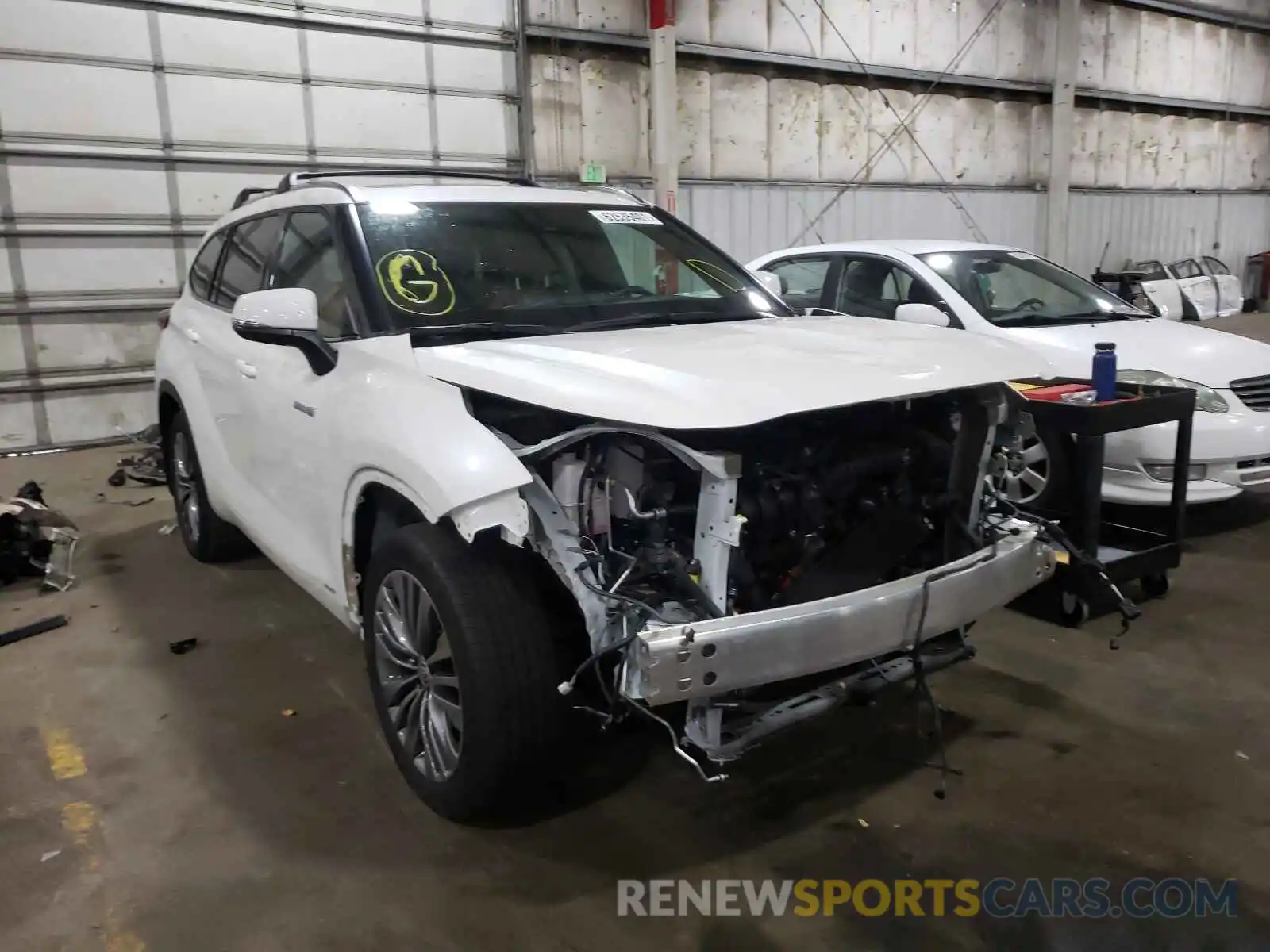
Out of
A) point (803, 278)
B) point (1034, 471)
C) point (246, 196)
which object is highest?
point (246, 196)

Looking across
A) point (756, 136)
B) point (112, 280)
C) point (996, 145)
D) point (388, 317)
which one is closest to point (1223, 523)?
point (388, 317)

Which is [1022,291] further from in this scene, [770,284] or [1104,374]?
[770,284]

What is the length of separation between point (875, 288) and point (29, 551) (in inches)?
184

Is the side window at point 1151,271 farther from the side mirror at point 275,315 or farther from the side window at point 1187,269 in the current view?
the side mirror at point 275,315

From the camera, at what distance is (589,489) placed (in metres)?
2.23

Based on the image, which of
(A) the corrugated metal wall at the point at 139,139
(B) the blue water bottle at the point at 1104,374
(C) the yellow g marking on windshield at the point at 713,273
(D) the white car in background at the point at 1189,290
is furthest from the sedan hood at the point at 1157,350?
(D) the white car in background at the point at 1189,290

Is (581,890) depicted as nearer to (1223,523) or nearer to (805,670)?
(805,670)

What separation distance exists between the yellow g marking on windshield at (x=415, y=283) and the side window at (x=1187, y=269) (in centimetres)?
1560

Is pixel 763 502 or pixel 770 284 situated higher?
pixel 770 284

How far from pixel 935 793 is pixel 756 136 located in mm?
9651

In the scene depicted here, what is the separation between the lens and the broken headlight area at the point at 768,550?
2.04 m

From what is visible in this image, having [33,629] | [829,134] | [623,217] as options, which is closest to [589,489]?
[623,217]

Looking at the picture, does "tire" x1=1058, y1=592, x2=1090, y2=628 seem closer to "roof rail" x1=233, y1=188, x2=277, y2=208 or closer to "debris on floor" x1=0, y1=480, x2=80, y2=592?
"roof rail" x1=233, y1=188, x2=277, y2=208

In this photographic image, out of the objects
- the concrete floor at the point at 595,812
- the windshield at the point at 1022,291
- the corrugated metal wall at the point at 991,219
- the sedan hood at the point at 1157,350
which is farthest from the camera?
the corrugated metal wall at the point at 991,219
